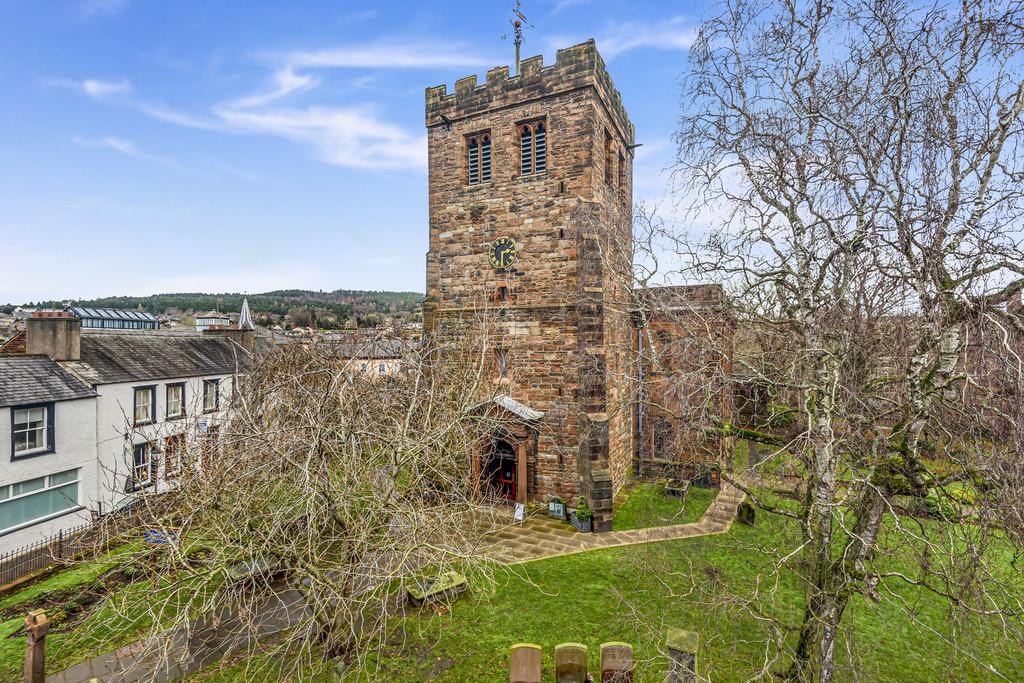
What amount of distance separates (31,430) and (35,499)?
224 centimetres

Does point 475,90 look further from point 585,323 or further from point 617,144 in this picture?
point 585,323

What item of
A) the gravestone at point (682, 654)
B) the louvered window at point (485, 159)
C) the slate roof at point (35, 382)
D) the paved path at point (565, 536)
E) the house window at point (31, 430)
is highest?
the louvered window at point (485, 159)

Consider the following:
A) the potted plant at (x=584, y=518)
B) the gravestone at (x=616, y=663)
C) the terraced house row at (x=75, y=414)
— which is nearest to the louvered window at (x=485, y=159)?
the terraced house row at (x=75, y=414)

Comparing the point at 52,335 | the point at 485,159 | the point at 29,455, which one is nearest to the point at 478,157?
the point at 485,159

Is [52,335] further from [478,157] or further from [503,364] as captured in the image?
[478,157]

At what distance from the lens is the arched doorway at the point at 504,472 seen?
1730cm

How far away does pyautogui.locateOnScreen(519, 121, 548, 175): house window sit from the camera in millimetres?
17109

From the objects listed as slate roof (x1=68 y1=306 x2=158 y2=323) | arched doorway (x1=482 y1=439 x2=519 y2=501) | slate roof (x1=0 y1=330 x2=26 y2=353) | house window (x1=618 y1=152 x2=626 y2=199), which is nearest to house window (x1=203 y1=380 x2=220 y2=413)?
slate roof (x1=0 y1=330 x2=26 y2=353)

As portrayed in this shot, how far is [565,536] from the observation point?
14602 mm

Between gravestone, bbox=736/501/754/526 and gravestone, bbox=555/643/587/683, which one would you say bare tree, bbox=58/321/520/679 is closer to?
gravestone, bbox=555/643/587/683

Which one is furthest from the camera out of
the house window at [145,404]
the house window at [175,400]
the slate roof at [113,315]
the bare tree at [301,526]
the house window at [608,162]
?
the slate roof at [113,315]

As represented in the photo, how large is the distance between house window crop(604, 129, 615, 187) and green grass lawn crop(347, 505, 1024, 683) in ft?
44.2

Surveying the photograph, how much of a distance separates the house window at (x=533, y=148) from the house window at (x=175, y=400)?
18728 millimetres

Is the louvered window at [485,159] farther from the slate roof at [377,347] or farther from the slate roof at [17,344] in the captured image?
the slate roof at [17,344]
